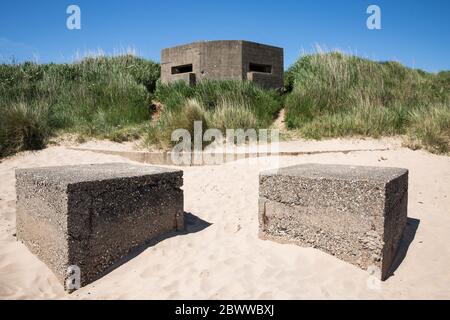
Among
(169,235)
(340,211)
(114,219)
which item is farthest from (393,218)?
(114,219)

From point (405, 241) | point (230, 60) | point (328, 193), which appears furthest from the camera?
point (230, 60)

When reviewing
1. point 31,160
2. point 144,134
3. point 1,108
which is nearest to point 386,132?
point 144,134

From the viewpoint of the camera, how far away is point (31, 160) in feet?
19.9

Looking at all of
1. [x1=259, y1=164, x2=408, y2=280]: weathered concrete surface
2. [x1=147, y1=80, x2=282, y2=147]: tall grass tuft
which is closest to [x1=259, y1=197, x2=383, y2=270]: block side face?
[x1=259, y1=164, x2=408, y2=280]: weathered concrete surface

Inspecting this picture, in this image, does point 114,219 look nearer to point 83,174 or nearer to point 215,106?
point 83,174

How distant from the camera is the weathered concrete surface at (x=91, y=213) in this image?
8.05 feet

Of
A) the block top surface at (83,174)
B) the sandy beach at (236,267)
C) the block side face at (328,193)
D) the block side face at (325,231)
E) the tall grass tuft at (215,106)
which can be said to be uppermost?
the tall grass tuft at (215,106)

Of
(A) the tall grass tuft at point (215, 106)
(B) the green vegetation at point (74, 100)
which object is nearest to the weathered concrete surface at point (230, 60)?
(A) the tall grass tuft at point (215, 106)

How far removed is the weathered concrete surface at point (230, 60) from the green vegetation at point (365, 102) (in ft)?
3.29

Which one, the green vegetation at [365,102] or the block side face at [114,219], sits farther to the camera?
the green vegetation at [365,102]

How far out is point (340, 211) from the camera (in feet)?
8.50

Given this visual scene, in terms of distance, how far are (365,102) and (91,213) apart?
7341 millimetres

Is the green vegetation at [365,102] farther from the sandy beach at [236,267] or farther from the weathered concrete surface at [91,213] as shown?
the weathered concrete surface at [91,213]
